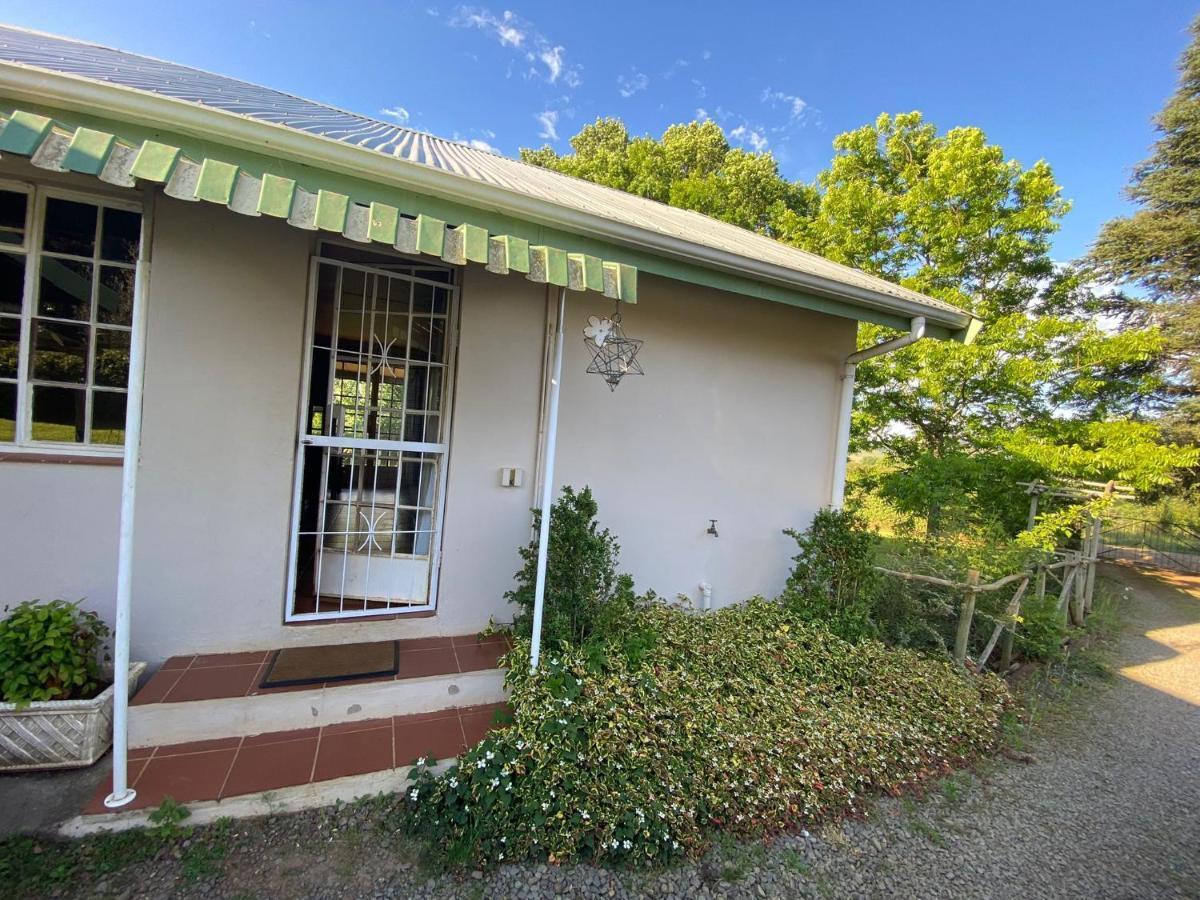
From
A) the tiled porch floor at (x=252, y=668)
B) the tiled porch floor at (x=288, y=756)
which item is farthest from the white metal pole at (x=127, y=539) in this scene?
the tiled porch floor at (x=252, y=668)

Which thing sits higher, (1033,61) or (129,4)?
(1033,61)

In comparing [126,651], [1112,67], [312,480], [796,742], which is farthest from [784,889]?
[1112,67]

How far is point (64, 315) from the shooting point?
2896 millimetres

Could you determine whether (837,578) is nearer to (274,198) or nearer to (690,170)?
(274,198)

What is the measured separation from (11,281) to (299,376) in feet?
5.04

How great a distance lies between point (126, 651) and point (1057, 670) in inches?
299

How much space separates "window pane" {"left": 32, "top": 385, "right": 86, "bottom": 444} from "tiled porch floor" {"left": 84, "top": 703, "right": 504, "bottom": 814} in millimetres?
1869

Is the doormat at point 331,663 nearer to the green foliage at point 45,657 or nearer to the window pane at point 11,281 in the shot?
the green foliage at point 45,657

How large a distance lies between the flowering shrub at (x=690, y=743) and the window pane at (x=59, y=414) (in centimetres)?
289

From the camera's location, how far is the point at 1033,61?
909 centimetres

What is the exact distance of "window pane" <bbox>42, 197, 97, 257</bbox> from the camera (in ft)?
9.32

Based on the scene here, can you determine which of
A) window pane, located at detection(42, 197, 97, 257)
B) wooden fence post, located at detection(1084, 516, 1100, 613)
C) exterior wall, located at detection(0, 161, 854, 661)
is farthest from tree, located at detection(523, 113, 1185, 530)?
window pane, located at detection(42, 197, 97, 257)

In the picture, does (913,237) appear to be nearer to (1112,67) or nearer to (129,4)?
(1112,67)

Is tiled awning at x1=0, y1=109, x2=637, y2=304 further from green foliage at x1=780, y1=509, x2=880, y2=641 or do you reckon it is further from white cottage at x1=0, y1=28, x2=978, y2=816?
green foliage at x1=780, y1=509, x2=880, y2=641
